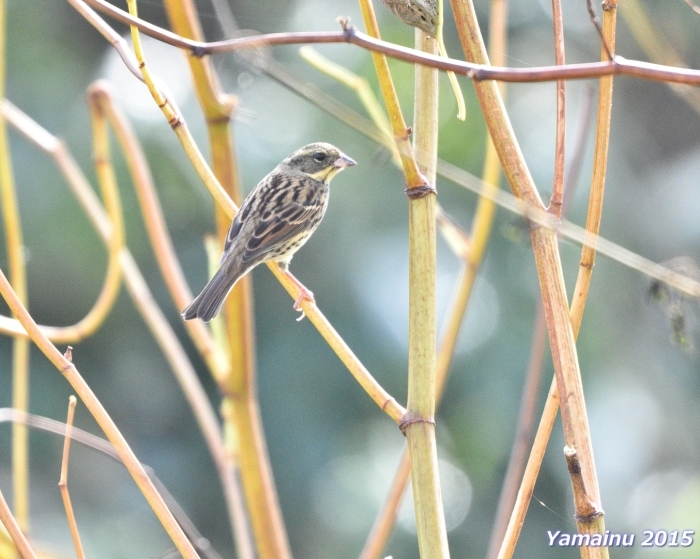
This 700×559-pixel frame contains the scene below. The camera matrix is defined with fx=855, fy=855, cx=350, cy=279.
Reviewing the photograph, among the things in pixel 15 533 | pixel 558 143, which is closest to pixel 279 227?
pixel 558 143

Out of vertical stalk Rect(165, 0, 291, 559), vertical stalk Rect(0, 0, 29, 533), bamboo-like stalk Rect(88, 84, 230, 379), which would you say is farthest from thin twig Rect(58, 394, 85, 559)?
bamboo-like stalk Rect(88, 84, 230, 379)

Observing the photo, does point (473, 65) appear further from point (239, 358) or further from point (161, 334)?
point (161, 334)

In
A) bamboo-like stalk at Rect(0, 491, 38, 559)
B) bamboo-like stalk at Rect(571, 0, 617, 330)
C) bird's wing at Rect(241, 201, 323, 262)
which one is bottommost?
bamboo-like stalk at Rect(0, 491, 38, 559)

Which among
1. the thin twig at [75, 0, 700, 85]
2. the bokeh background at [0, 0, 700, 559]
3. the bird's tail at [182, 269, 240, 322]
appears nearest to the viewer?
the thin twig at [75, 0, 700, 85]

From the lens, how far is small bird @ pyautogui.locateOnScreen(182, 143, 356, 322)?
105 inches

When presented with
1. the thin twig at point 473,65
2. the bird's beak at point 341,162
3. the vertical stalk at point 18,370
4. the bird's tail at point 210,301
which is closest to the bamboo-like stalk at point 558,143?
the thin twig at point 473,65

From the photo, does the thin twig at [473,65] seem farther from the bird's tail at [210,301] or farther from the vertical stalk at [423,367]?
the bird's tail at [210,301]

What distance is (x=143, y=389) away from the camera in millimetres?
5559

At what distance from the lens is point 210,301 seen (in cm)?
213

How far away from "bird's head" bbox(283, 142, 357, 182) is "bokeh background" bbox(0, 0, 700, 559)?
5.05 feet

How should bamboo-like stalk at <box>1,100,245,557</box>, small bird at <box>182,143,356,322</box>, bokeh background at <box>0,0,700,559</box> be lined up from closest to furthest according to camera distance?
bamboo-like stalk at <box>1,100,245,557</box>
small bird at <box>182,143,356,322</box>
bokeh background at <box>0,0,700,559</box>

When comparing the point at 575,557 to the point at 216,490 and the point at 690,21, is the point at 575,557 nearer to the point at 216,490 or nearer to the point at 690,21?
the point at 216,490

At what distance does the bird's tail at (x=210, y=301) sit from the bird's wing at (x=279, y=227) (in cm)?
24

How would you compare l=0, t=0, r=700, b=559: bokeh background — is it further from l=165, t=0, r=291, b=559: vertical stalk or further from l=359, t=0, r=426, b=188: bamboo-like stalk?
l=359, t=0, r=426, b=188: bamboo-like stalk
